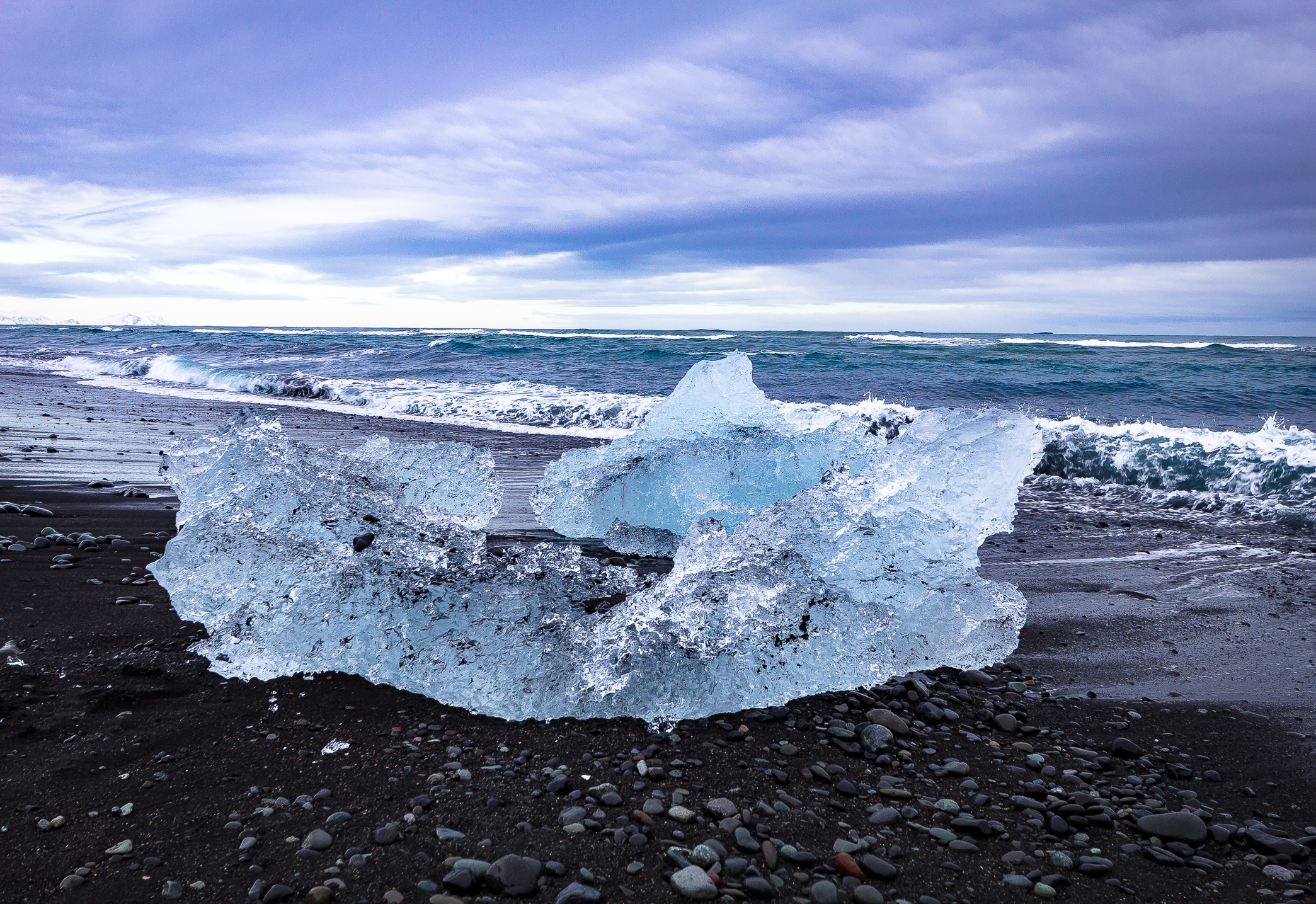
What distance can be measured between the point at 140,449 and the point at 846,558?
762 centimetres

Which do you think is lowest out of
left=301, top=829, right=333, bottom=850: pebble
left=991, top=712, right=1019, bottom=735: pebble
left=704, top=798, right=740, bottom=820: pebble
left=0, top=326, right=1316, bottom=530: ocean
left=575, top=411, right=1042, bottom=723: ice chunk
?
left=991, top=712, right=1019, bottom=735: pebble

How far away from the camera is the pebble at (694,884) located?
5.88ft

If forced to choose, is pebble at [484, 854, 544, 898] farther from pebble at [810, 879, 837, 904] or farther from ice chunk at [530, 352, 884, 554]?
ice chunk at [530, 352, 884, 554]

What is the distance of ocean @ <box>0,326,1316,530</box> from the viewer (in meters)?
7.00

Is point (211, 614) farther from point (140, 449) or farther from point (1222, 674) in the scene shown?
point (140, 449)

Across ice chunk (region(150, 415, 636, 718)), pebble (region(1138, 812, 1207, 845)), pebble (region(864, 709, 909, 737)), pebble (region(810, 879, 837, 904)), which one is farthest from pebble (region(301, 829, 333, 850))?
pebble (region(1138, 812, 1207, 845))

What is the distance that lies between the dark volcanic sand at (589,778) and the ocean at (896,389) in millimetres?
4113

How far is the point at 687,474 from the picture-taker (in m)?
4.94

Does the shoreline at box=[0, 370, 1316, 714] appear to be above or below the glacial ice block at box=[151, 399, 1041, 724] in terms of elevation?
below

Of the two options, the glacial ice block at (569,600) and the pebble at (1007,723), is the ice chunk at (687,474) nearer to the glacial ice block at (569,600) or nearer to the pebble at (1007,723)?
the glacial ice block at (569,600)

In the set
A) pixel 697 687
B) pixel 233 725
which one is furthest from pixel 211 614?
pixel 697 687

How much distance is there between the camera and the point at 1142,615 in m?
3.87

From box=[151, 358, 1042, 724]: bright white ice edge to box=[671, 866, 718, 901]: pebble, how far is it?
823mm

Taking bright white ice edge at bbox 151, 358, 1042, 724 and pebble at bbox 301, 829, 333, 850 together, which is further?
bright white ice edge at bbox 151, 358, 1042, 724
